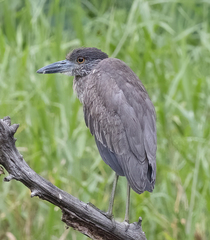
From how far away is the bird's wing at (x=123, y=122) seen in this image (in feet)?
8.71

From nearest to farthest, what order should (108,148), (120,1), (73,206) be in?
(73,206) < (108,148) < (120,1)

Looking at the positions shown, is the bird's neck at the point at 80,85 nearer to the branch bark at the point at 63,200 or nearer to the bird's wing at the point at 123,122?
the bird's wing at the point at 123,122

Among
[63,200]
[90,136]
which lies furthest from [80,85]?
[63,200]

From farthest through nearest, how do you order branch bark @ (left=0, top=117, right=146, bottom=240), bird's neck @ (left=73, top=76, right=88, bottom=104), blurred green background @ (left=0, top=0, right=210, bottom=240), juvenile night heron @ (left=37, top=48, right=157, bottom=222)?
blurred green background @ (left=0, top=0, right=210, bottom=240) < bird's neck @ (left=73, top=76, right=88, bottom=104) < juvenile night heron @ (left=37, top=48, right=157, bottom=222) < branch bark @ (left=0, top=117, right=146, bottom=240)

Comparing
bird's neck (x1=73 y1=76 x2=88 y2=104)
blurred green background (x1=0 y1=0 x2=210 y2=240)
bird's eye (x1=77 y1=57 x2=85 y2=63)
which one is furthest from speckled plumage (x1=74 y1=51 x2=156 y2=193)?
blurred green background (x1=0 y1=0 x2=210 y2=240)

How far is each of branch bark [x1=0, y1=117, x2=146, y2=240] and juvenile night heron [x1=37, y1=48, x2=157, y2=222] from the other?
15 cm

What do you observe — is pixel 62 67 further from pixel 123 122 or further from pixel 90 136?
pixel 90 136

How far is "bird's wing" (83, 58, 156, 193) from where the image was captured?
265 centimetres

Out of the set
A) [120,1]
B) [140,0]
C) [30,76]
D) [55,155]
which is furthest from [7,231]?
[120,1]

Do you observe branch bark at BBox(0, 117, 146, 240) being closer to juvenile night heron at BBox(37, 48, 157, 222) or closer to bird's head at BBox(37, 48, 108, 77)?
juvenile night heron at BBox(37, 48, 157, 222)

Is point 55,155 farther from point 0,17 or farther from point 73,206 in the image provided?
point 0,17

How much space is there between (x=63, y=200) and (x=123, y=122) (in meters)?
0.74

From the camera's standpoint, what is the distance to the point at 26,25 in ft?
17.2

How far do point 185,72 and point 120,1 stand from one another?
7.63ft
